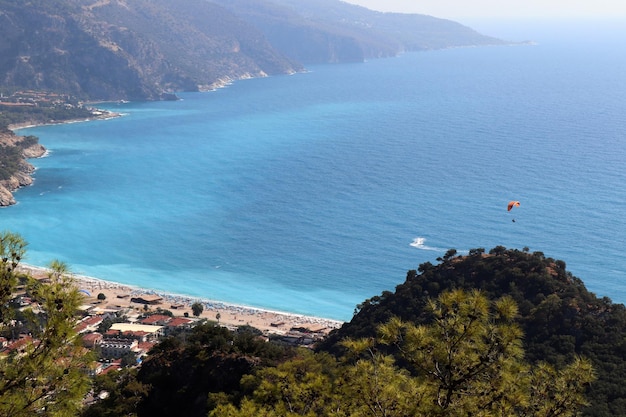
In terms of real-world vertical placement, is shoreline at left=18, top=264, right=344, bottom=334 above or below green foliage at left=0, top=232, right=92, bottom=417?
below

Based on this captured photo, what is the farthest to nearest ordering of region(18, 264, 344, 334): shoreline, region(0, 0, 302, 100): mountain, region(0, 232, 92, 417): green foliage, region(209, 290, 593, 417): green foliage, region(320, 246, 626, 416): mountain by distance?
region(0, 0, 302, 100): mountain → region(18, 264, 344, 334): shoreline → region(320, 246, 626, 416): mountain → region(209, 290, 593, 417): green foliage → region(0, 232, 92, 417): green foliage

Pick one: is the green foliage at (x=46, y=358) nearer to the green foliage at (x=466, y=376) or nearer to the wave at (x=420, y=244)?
the green foliage at (x=466, y=376)

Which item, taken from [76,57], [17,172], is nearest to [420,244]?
[17,172]

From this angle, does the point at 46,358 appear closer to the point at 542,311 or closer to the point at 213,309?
the point at 542,311

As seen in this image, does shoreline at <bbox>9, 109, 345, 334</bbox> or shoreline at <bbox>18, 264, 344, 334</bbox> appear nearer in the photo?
shoreline at <bbox>18, 264, 344, 334</bbox>

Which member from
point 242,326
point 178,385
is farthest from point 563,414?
point 242,326

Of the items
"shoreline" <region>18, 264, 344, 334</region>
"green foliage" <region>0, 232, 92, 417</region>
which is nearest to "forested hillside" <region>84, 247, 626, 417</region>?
"green foliage" <region>0, 232, 92, 417</region>

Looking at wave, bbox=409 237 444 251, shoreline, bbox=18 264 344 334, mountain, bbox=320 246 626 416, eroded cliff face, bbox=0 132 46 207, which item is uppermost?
mountain, bbox=320 246 626 416

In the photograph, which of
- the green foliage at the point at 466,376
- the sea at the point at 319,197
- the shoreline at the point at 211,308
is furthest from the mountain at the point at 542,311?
the green foliage at the point at 466,376

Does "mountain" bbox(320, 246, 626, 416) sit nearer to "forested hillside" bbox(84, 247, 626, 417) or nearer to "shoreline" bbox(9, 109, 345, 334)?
"forested hillside" bbox(84, 247, 626, 417)
